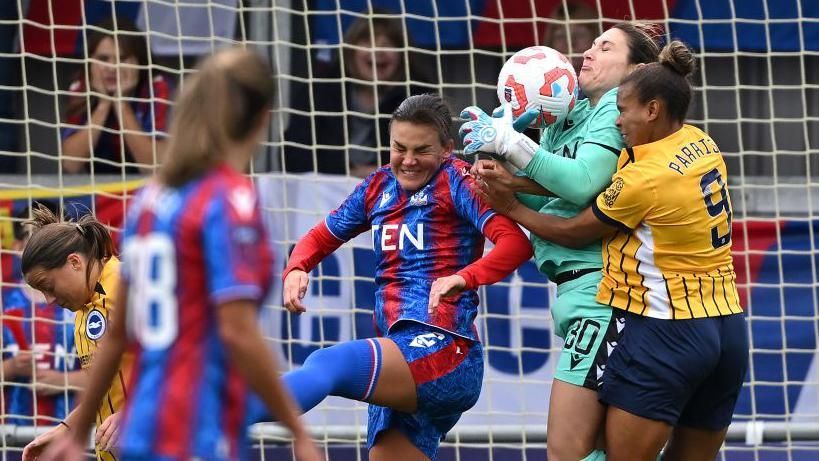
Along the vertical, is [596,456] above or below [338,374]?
below

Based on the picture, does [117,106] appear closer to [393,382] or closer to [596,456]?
[393,382]

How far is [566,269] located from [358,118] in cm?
320

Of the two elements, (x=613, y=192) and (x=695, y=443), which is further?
(x=695, y=443)

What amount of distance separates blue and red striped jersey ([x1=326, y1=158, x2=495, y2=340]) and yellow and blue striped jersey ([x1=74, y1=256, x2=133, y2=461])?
2.77ft

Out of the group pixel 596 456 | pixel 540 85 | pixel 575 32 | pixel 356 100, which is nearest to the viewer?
pixel 596 456

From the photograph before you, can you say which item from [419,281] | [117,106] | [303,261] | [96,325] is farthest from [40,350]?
[419,281]

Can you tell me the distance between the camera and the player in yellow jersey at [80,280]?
416 centimetres

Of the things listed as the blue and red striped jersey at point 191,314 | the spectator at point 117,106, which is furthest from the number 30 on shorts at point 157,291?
the spectator at point 117,106

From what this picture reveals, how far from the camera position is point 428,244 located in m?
4.23

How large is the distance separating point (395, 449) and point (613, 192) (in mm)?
1166

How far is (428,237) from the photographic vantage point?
167 inches

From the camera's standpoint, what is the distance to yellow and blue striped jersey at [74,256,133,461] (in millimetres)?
4188

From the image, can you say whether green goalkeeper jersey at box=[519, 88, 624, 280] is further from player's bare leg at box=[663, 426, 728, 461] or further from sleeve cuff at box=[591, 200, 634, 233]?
player's bare leg at box=[663, 426, 728, 461]

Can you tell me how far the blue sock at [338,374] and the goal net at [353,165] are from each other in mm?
2324
